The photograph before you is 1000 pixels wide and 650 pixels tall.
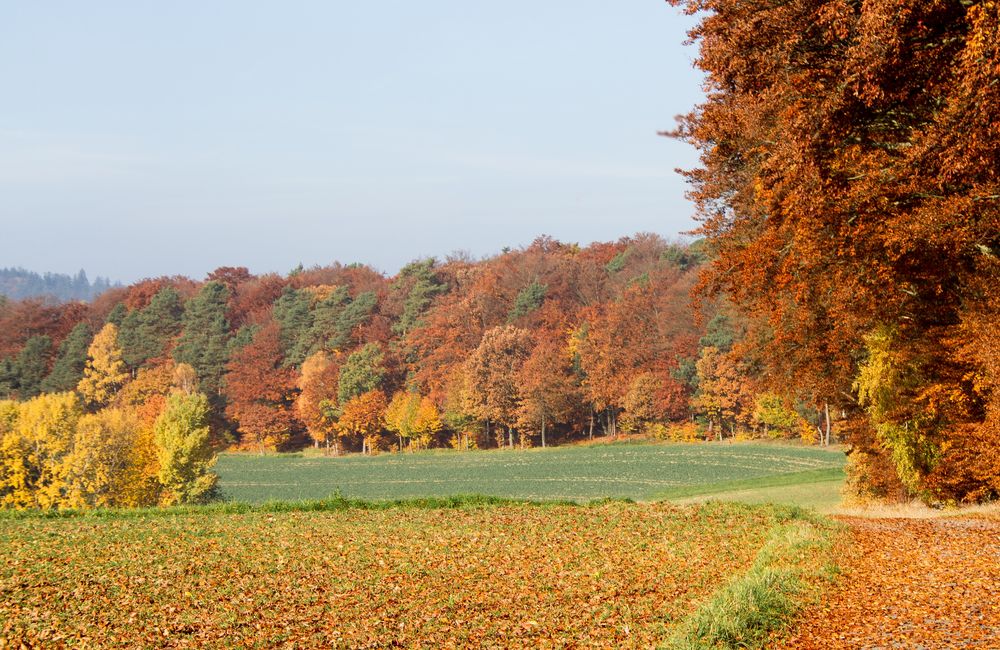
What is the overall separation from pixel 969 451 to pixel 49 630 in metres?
18.2

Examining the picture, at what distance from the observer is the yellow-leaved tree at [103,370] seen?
102 meters

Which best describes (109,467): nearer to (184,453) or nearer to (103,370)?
(184,453)

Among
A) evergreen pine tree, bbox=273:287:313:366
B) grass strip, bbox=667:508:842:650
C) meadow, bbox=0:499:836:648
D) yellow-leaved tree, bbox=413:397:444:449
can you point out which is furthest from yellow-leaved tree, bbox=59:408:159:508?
grass strip, bbox=667:508:842:650

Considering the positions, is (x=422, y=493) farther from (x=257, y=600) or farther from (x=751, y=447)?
(x=257, y=600)

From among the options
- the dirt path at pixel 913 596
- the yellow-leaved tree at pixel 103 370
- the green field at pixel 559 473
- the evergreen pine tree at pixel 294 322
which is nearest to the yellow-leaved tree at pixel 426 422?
the green field at pixel 559 473

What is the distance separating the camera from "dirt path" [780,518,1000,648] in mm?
9648

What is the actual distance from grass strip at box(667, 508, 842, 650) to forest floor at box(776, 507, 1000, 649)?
240mm

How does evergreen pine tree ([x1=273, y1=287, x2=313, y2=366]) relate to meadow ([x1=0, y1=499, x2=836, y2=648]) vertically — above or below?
above

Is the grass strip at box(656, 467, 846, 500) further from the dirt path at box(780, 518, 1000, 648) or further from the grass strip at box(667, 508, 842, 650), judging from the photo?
the grass strip at box(667, 508, 842, 650)

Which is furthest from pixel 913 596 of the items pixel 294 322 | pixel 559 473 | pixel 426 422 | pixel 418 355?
pixel 294 322

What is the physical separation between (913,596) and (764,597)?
75.5 inches

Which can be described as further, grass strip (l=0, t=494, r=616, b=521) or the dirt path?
grass strip (l=0, t=494, r=616, b=521)

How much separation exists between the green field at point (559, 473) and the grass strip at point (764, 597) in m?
24.3

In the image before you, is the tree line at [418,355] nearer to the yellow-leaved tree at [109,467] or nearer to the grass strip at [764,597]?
the yellow-leaved tree at [109,467]
